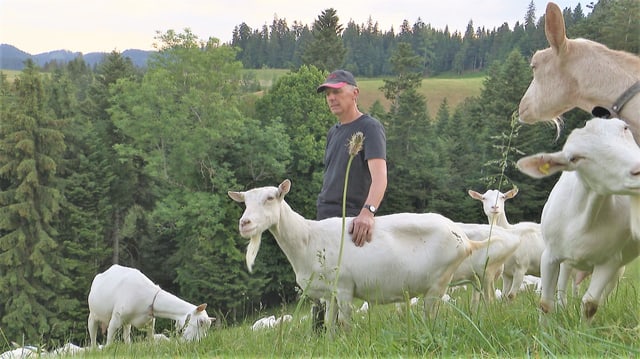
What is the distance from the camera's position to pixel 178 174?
3378 cm

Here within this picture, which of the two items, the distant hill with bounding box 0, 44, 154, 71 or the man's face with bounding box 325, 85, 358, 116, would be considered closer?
the man's face with bounding box 325, 85, 358, 116

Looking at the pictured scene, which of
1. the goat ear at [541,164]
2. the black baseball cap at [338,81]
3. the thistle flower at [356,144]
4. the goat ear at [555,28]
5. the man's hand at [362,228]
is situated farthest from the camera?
the black baseball cap at [338,81]

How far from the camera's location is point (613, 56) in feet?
11.4

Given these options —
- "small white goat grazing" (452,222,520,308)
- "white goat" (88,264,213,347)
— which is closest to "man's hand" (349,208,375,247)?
"small white goat grazing" (452,222,520,308)

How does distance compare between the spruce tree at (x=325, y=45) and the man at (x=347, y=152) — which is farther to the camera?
the spruce tree at (x=325, y=45)

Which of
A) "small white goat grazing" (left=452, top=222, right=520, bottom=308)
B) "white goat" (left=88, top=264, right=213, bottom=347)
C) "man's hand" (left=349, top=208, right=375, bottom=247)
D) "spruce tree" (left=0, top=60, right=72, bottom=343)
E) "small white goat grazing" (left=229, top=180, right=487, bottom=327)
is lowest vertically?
"spruce tree" (left=0, top=60, right=72, bottom=343)

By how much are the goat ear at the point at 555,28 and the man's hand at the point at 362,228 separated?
1784 millimetres

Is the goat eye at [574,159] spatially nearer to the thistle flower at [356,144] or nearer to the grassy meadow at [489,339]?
the grassy meadow at [489,339]

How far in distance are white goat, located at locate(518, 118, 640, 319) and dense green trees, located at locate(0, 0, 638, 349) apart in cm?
2432

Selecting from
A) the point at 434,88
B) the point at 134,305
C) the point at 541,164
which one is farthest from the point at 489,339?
the point at 434,88

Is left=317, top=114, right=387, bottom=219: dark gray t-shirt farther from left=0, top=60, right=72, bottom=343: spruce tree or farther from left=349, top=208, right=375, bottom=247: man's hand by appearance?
left=0, top=60, right=72, bottom=343: spruce tree

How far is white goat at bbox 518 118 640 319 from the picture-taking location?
107 inches

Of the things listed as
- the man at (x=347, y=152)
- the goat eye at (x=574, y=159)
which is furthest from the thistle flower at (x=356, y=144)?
the man at (x=347, y=152)

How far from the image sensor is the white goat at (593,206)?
2719 millimetres
